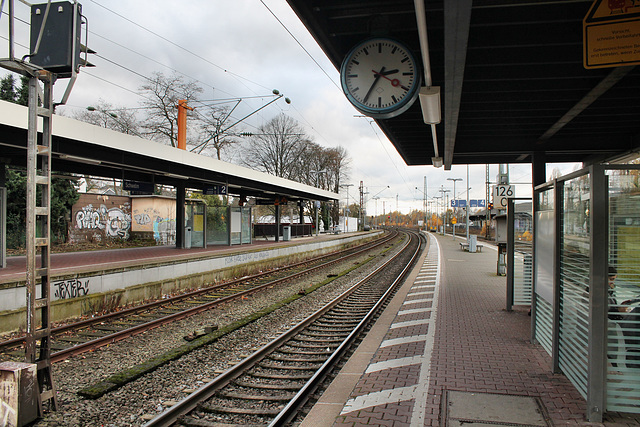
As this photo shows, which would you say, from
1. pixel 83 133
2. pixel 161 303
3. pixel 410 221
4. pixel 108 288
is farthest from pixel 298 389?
pixel 410 221

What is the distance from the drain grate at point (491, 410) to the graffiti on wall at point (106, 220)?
25109 millimetres

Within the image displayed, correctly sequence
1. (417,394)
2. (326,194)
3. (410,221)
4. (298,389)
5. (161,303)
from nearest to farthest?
1. (417,394)
2. (298,389)
3. (161,303)
4. (326,194)
5. (410,221)

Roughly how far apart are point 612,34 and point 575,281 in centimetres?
242

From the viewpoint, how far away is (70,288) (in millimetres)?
10219

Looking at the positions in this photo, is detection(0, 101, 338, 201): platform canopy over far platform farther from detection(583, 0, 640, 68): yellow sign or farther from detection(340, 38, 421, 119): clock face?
detection(583, 0, 640, 68): yellow sign

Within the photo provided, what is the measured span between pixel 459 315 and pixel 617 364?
16.3 ft

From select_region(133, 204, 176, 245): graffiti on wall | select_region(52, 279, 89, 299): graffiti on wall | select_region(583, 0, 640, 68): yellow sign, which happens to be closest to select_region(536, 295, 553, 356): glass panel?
select_region(583, 0, 640, 68): yellow sign

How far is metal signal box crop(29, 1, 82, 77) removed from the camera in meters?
4.41

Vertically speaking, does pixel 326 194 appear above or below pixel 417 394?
above

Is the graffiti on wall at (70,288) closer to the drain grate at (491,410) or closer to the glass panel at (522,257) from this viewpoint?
the drain grate at (491,410)

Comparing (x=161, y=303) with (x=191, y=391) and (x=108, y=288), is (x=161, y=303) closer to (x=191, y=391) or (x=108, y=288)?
(x=108, y=288)

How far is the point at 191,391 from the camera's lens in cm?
533

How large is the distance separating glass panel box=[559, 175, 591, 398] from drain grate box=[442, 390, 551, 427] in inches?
21.3

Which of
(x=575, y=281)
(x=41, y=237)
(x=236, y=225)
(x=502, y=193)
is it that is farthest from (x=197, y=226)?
(x=575, y=281)
